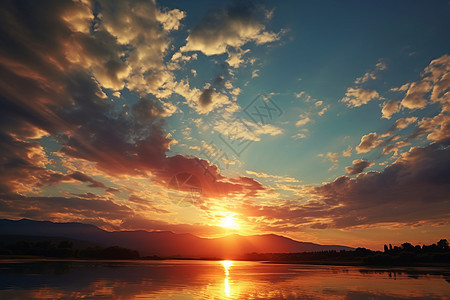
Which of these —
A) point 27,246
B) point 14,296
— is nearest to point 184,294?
point 14,296

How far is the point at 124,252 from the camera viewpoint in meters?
199

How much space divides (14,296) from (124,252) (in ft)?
629

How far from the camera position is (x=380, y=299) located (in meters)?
30.8

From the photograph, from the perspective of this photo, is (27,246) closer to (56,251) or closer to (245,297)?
(56,251)

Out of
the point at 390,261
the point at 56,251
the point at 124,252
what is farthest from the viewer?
the point at 124,252

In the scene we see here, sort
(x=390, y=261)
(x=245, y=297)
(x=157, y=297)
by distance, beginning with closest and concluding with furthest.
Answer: (x=157, y=297) → (x=245, y=297) → (x=390, y=261)

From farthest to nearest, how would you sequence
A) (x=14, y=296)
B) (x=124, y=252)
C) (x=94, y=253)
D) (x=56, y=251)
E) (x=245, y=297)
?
(x=124, y=252) → (x=94, y=253) → (x=56, y=251) → (x=245, y=297) → (x=14, y=296)

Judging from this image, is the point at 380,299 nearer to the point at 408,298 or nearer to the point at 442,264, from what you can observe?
the point at 408,298

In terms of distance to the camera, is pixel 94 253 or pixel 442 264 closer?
pixel 442 264

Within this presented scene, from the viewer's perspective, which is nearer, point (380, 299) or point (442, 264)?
point (380, 299)

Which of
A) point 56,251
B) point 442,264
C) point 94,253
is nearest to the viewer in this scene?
point 442,264

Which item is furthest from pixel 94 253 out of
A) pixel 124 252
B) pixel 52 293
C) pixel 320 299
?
pixel 320 299

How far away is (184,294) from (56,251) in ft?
578

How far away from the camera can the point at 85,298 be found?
26703 millimetres
